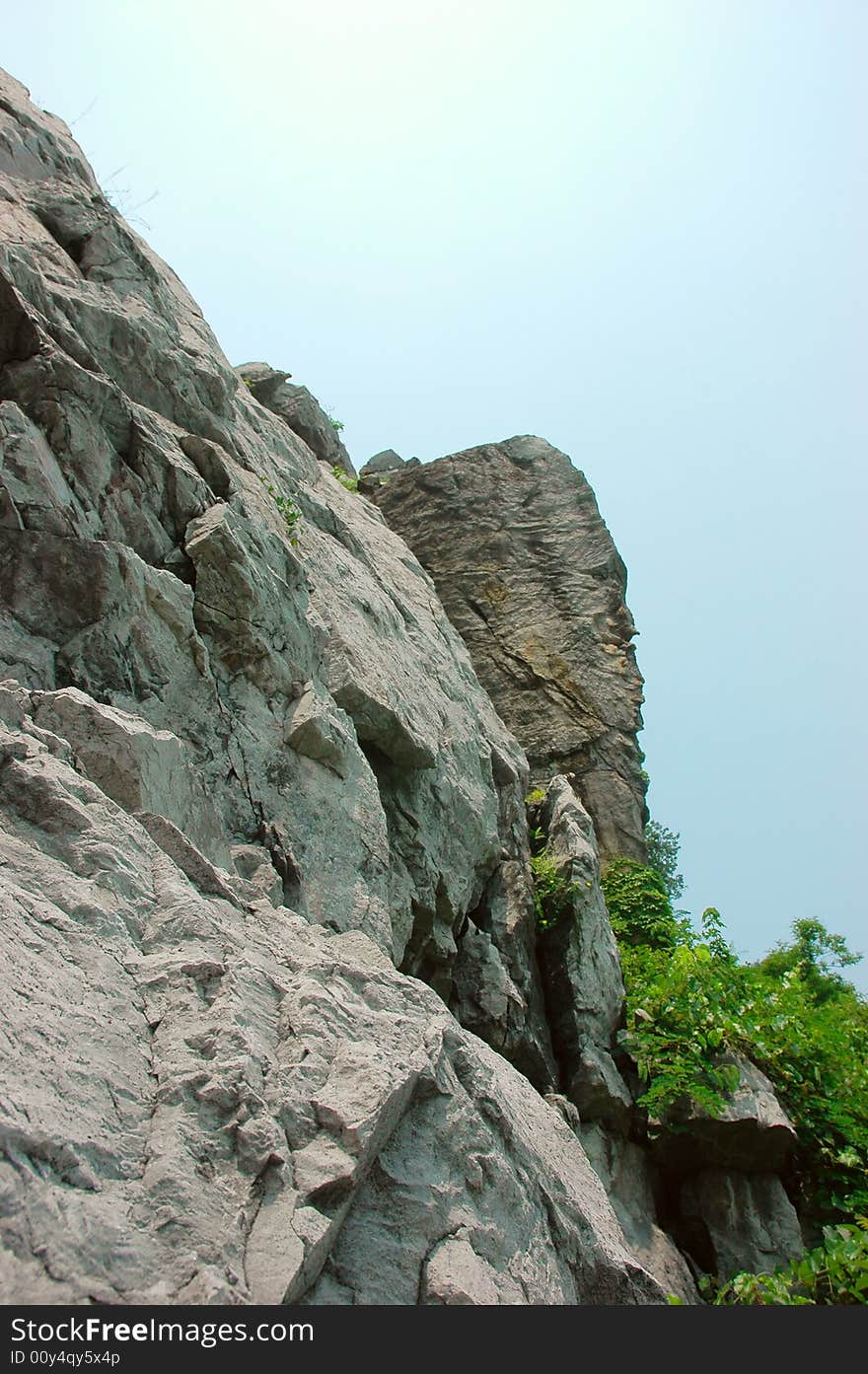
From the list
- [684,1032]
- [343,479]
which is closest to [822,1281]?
[684,1032]

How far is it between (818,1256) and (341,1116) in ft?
19.3

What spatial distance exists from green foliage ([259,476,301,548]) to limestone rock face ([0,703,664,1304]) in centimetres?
516

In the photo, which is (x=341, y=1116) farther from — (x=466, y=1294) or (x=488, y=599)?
(x=488, y=599)

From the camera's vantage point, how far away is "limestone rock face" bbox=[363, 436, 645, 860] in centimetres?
1702

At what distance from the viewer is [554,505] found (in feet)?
67.4

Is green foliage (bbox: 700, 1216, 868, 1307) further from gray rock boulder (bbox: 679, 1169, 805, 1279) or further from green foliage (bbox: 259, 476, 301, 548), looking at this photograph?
Result: green foliage (bbox: 259, 476, 301, 548)

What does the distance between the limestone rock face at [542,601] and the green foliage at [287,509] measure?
7.72m

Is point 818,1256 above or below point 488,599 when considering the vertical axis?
below

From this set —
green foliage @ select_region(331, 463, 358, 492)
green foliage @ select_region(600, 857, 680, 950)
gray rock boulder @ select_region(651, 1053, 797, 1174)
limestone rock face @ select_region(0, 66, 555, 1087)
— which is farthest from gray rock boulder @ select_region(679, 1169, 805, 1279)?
green foliage @ select_region(331, 463, 358, 492)

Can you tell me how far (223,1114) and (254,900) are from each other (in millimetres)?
1962

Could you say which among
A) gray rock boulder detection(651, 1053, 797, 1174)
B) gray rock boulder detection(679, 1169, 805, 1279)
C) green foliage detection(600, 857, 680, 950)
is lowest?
gray rock boulder detection(679, 1169, 805, 1279)

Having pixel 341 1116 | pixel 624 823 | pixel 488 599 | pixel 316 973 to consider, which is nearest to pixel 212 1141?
pixel 341 1116

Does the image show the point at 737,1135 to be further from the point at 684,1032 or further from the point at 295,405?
the point at 295,405

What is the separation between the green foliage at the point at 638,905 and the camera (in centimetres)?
1471
